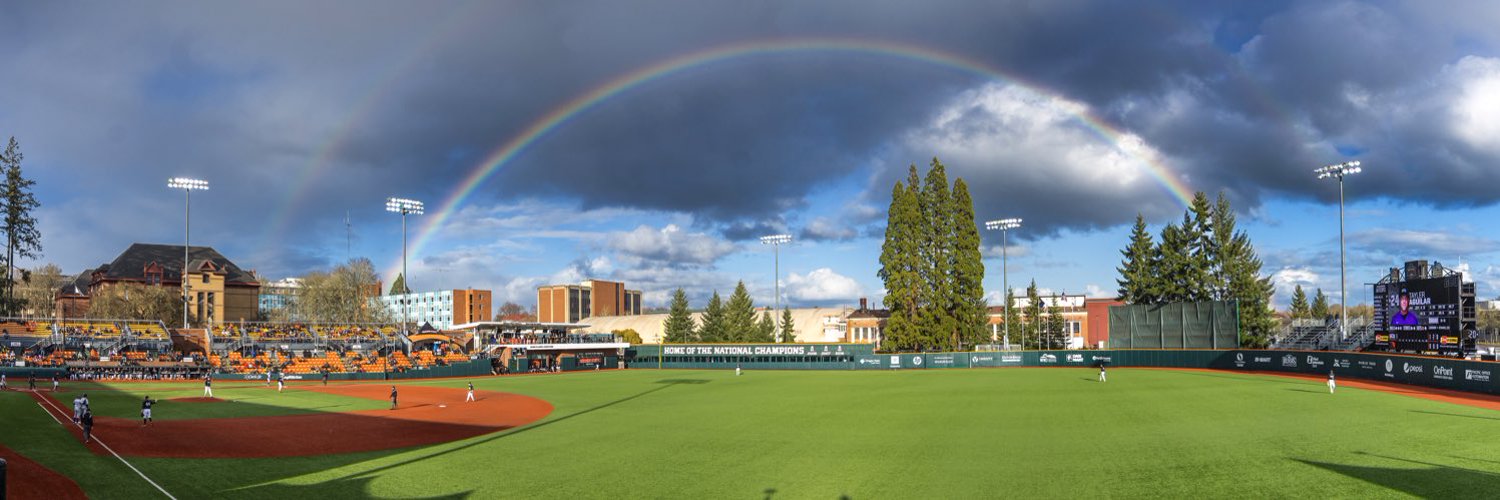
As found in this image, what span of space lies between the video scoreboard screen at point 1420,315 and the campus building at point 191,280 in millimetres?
122472

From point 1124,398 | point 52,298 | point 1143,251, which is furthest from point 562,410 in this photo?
point 52,298

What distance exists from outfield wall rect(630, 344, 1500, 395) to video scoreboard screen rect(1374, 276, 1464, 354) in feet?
3.38

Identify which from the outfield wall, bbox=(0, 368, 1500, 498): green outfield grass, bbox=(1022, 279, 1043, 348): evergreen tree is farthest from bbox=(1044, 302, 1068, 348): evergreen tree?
bbox=(0, 368, 1500, 498): green outfield grass

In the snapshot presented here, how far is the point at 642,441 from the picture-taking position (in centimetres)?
2839

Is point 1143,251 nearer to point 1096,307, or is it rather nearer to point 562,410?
point 1096,307

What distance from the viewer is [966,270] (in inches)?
3391

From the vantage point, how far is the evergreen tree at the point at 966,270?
85.9 meters

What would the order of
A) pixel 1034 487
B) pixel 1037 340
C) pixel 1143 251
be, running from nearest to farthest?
1. pixel 1034 487
2. pixel 1143 251
3. pixel 1037 340

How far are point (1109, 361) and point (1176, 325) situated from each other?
265 inches

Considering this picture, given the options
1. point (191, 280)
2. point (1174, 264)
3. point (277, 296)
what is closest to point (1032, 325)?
point (1174, 264)

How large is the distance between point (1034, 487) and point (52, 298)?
149085mm

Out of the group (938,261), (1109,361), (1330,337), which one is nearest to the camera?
(1330,337)

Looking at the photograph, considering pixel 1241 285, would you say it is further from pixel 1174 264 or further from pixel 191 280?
pixel 191 280

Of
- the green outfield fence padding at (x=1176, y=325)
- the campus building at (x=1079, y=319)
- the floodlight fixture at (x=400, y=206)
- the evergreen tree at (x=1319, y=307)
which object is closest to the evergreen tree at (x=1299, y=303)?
the evergreen tree at (x=1319, y=307)
